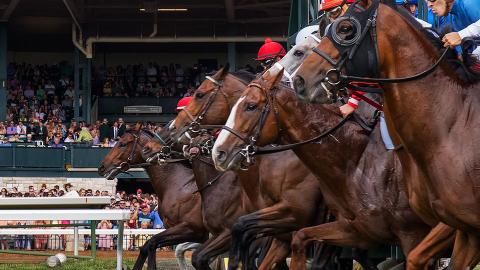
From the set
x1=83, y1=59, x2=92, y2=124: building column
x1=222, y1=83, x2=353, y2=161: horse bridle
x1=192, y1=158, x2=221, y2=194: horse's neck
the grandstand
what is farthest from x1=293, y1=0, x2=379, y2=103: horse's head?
x1=83, y1=59, x2=92, y2=124: building column

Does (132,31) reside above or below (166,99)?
above

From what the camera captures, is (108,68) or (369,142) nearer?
(369,142)

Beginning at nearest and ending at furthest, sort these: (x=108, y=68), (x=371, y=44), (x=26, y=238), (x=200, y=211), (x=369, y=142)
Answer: (x=371, y=44)
(x=369, y=142)
(x=200, y=211)
(x=26, y=238)
(x=108, y=68)

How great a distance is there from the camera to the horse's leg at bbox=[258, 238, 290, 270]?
9.36 metres

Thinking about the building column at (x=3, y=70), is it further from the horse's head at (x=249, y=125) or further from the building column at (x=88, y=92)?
the horse's head at (x=249, y=125)

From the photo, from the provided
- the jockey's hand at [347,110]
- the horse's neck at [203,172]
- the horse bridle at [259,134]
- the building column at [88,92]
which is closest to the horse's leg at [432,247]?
the horse bridle at [259,134]

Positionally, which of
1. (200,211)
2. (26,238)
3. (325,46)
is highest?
(325,46)

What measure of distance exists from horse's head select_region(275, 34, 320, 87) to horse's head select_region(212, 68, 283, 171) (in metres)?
0.14

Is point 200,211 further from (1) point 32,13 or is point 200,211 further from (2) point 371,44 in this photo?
(1) point 32,13

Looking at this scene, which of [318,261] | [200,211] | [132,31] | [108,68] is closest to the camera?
[318,261]

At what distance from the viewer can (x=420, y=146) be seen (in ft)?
20.1

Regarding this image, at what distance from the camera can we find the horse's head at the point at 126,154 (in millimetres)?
14055

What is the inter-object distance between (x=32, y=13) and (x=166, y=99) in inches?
216

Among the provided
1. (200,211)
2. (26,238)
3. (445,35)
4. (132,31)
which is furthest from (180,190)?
(132,31)
